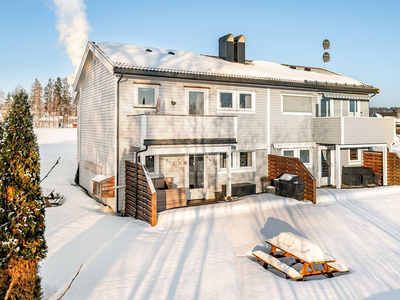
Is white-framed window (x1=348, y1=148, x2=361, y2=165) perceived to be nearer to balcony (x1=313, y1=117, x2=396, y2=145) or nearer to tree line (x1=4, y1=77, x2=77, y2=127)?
balcony (x1=313, y1=117, x2=396, y2=145)

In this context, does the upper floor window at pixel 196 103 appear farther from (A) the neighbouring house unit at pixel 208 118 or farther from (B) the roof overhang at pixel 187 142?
(B) the roof overhang at pixel 187 142

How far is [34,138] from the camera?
6102 mm

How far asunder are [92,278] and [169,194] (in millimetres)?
6021

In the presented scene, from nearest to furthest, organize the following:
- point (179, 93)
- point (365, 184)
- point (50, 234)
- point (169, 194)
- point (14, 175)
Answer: point (14, 175) → point (50, 234) → point (169, 194) → point (179, 93) → point (365, 184)

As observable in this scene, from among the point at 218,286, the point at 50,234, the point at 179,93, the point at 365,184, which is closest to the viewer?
the point at 218,286

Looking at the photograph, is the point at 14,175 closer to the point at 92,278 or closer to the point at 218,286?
the point at 92,278

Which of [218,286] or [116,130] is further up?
[116,130]

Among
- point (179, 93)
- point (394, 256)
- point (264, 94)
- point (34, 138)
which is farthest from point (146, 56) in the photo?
point (394, 256)

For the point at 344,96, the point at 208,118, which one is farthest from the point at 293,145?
the point at 208,118

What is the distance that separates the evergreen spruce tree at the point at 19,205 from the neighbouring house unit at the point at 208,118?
6.96m

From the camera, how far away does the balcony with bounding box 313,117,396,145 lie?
17.8 metres

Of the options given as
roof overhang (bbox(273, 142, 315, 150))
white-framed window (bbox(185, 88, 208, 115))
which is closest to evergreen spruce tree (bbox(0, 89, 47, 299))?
white-framed window (bbox(185, 88, 208, 115))

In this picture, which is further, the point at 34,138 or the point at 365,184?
the point at 365,184

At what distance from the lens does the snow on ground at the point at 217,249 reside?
7.21m
